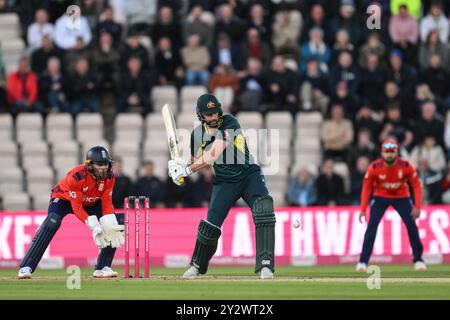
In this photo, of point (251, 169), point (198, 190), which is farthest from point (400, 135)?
point (251, 169)

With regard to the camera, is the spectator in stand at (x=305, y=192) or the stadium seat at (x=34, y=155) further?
the stadium seat at (x=34, y=155)

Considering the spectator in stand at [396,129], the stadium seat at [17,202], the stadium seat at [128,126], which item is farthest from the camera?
the stadium seat at [128,126]

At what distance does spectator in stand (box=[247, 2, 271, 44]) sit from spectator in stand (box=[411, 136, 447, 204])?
451 centimetres

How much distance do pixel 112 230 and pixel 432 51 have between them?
13041mm

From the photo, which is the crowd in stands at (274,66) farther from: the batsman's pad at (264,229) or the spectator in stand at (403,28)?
the batsman's pad at (264,229)

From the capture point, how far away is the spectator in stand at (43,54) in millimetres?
29828

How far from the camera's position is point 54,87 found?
96.4ft

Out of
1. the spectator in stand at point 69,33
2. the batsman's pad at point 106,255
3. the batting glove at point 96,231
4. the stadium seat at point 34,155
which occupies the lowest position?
the batsman's pad at point 106,255

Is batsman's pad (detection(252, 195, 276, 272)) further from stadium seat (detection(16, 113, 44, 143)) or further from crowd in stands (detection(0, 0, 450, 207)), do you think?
stadium seat (detection(16, 113, 44, 143))

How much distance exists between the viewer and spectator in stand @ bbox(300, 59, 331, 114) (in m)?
29.4

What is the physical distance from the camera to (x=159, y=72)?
29.9 meters

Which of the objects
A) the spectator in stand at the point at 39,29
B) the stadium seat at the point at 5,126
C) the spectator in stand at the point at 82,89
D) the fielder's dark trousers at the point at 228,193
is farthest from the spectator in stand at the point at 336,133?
the fielder's dark trousers at the point at 228,193

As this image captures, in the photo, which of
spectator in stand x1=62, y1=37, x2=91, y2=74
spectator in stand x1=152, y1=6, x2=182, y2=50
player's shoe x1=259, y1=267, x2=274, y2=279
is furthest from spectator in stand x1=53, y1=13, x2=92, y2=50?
player's shoe x1=259, y1=267, x2=274, y2=279

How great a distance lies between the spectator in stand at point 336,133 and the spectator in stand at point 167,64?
3.55 metres
